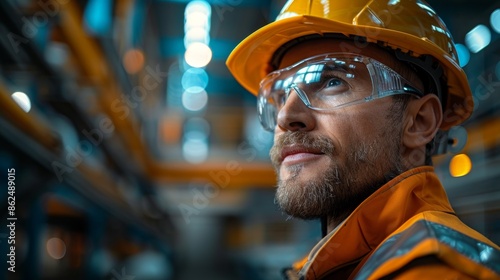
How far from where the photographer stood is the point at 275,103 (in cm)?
186

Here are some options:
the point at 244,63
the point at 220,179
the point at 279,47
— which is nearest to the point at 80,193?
the point at 244,63

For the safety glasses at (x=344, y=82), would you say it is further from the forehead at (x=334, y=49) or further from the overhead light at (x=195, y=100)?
the overhead light at (x=195, y=100)

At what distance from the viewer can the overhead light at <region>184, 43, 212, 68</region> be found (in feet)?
28.0

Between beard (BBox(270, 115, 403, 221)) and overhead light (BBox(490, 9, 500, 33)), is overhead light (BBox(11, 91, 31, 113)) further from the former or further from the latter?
overhead light (BBox(490, 9, 500, 33))

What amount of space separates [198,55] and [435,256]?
813cm

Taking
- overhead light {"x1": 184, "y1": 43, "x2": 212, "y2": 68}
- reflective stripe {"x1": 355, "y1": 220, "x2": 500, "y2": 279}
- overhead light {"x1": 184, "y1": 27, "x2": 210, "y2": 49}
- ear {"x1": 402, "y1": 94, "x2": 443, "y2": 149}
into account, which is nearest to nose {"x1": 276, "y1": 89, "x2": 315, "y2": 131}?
ear {"x1": 402, "y1": 94, "x2": 443, "y2": 149}

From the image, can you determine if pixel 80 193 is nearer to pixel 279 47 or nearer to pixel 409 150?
pixel 279 47

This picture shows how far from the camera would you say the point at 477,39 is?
11.2 ft

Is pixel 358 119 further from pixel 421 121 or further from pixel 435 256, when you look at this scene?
pixel 435 256

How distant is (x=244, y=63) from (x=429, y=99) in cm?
74

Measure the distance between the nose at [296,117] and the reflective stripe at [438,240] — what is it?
0.52m

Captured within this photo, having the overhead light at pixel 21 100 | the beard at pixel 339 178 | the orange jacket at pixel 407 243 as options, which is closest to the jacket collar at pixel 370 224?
the orange jacket at pixel 407 243

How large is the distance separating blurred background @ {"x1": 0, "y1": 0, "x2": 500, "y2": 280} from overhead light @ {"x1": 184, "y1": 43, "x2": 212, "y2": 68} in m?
0.03

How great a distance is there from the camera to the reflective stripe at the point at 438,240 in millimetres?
906
